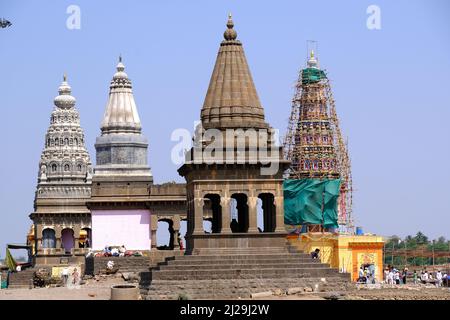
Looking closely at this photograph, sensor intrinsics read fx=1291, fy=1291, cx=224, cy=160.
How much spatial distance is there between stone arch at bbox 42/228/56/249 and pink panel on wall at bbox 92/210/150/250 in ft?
78.6

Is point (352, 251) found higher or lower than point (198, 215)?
lower

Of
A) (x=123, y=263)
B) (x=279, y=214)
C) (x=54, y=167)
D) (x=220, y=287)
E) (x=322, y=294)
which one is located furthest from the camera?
(x=54, y=167)

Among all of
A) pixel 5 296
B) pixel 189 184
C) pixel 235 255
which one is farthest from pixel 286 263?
pixel 5 296

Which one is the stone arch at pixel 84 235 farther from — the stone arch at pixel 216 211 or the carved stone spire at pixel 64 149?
the stone arch at pixel 216 211

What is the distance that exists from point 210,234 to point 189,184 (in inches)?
108

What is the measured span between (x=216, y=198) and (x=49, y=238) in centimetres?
4745

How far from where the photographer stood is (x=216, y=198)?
2088 inches

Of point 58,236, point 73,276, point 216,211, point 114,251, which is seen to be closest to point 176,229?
point 114,251

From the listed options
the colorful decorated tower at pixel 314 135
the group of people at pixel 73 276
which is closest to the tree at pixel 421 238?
the colorful decorated tower at pixel 314 135

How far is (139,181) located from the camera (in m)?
83.6

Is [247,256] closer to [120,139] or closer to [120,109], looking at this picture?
[120,139]
